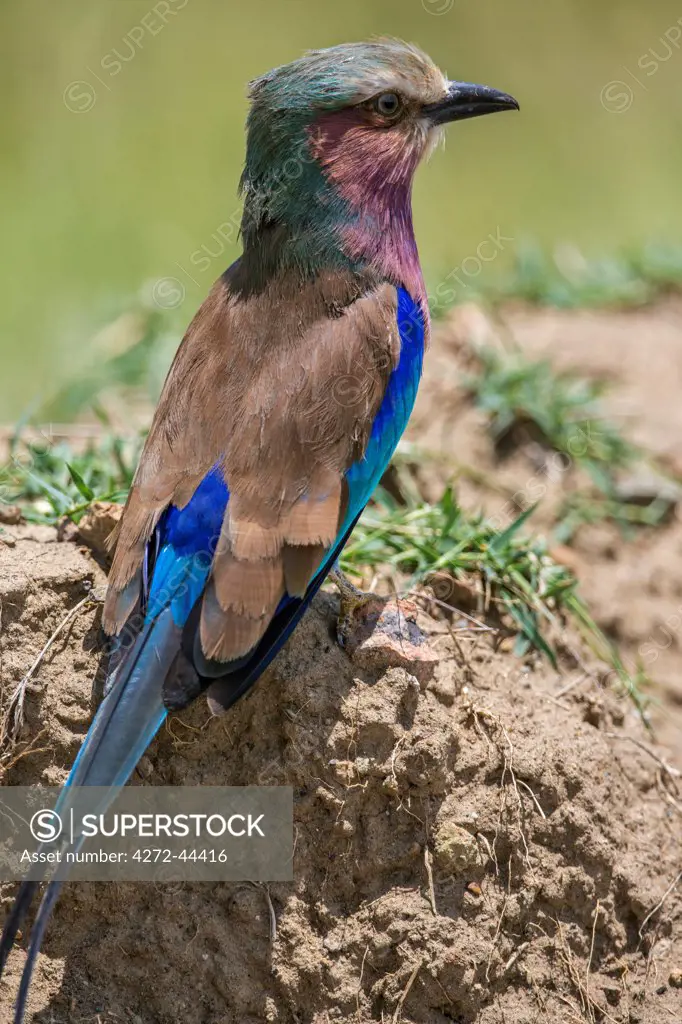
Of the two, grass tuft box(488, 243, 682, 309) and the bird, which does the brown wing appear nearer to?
the bird

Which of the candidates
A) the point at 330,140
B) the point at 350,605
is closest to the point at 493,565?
the point at 350,605

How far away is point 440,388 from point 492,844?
2.19 meters

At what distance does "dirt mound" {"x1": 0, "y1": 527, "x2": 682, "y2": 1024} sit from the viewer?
2.81 m

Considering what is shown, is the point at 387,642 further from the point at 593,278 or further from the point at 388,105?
the point at 593,278

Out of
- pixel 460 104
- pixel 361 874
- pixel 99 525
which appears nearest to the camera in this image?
pixel 361 874

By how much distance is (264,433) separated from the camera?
291 cm

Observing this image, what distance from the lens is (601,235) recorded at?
8695mm

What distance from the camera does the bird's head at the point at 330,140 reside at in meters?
3.22

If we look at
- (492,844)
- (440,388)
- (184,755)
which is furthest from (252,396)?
(440,388)

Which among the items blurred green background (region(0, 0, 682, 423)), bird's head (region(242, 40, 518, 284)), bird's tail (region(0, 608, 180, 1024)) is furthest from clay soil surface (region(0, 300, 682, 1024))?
blurred green background (region(0, 0, 682, 423))

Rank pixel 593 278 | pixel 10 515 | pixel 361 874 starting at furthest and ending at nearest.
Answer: pixel 593 278
pixel 10 515
pixel 361 874

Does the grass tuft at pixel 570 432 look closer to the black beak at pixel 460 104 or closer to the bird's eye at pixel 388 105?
the black beak at pixel 460 104

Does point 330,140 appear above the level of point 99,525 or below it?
above

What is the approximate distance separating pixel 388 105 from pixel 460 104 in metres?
0.26
